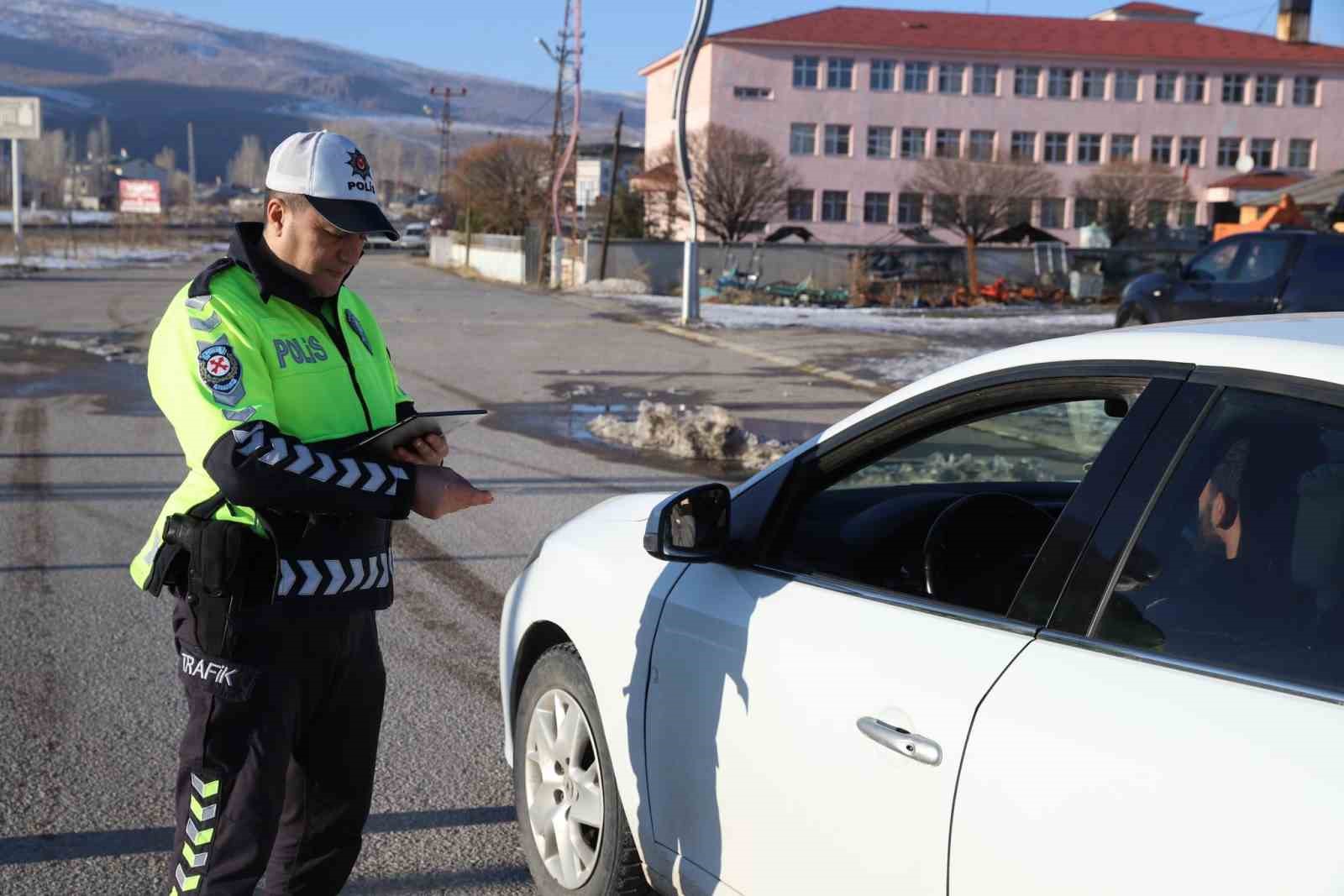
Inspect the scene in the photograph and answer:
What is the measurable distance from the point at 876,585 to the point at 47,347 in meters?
19.0

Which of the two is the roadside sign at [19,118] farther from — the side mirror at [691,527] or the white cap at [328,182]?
the side mirror at [691,527]

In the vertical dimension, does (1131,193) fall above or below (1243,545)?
above

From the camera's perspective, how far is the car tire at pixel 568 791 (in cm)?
332

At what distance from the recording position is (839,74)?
245 ft

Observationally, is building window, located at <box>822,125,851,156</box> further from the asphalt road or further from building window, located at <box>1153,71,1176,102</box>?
the asphalt road

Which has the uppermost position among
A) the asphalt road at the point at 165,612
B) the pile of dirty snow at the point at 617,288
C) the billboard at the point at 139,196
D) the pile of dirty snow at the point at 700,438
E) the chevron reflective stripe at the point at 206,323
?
the billboard at the point at 139,196

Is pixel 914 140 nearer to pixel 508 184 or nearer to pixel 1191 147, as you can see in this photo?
pixel 1191 147

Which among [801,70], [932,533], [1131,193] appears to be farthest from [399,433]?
[801,70]

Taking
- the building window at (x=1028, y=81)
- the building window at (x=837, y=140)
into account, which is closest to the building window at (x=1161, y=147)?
the building window at (x=1028, y=81)

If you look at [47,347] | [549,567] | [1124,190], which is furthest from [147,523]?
[1124,190]

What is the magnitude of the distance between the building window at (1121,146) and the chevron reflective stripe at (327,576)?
257 feet

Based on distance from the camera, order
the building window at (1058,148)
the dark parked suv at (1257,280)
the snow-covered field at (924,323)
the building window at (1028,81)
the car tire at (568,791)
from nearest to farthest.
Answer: the car tire at (568,791) → the dark parked suv at (1257,280) → the snow-covered field at (924,323) → the building window at (1028,81) → the building window at (1058,148)

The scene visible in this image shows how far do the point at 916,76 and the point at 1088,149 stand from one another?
A: 10571 millimetres

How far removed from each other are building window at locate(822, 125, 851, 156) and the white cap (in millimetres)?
74004
